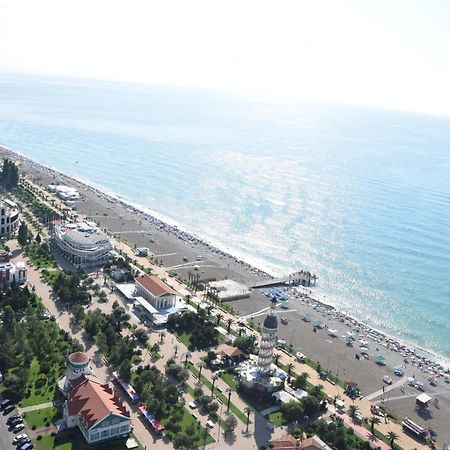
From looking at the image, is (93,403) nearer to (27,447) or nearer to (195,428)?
(27,447)

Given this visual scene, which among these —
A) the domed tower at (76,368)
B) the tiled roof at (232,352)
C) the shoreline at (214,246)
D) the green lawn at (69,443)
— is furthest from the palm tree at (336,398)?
the domed tower at (76,368)

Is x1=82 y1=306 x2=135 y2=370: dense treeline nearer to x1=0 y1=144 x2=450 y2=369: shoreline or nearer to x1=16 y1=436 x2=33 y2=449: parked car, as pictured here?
x1=16 y1=436 x2=33 y2=449: parked car

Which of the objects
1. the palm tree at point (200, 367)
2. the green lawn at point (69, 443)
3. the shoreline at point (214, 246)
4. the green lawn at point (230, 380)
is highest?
the green lawn at point (69, 443)

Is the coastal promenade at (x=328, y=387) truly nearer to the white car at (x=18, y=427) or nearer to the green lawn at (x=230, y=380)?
the green lawn at (x=230, y=380)

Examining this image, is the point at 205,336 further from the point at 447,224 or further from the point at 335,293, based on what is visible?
the point at 447,224

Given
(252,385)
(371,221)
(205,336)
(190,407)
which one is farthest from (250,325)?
(371,221)

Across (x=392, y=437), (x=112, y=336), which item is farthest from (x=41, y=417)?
(x=392, y=437)
